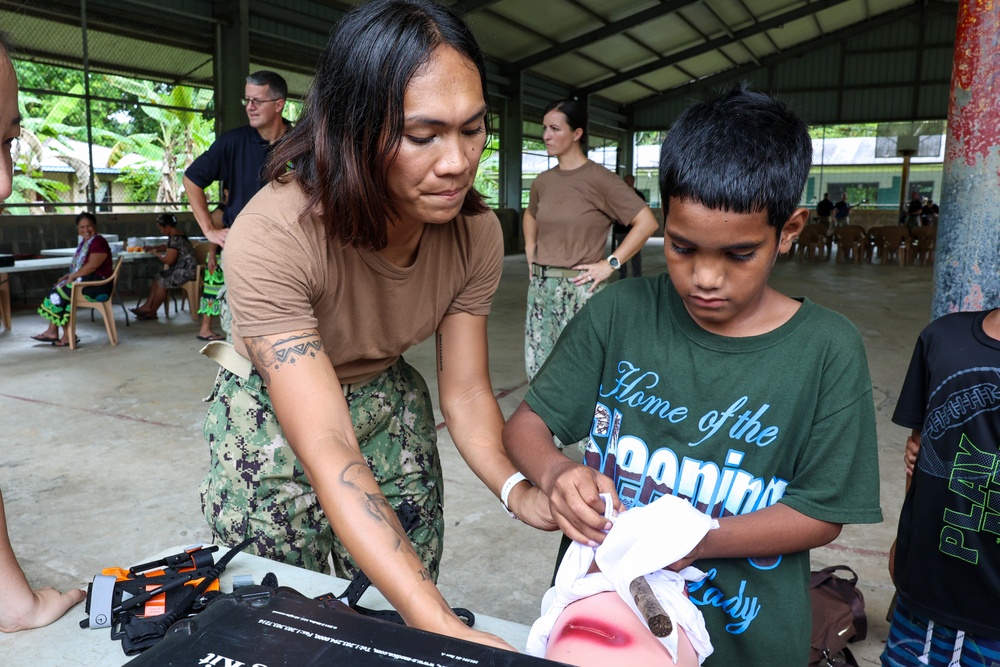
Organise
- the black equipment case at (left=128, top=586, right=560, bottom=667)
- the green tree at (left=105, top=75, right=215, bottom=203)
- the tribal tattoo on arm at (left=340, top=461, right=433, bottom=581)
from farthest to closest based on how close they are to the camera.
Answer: the green tree at (left=105, top=75, right=215, bottom=203) → the tribal tattoo on arm at (left=340, top=461, right=433, bottom=581) → the black equipment case at (left=128, top=586, right=560, bottom=667)

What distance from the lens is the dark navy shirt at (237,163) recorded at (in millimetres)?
3846

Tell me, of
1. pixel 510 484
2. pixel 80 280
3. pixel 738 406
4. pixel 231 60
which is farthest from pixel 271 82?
pixel 231 60

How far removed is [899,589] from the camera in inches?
57.7

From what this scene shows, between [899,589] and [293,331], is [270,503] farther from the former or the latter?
[899,589]

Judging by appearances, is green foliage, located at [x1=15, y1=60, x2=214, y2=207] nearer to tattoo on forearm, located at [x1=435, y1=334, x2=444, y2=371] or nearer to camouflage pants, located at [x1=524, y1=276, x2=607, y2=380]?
camouflage pants, located at [x1=524, y1=276, x2=607, y2=380]

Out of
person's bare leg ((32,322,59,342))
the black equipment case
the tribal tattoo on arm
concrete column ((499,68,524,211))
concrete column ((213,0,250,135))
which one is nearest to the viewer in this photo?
the black equipment case

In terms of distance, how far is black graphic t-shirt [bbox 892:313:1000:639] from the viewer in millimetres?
1363

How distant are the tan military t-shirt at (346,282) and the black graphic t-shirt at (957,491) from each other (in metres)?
0.87

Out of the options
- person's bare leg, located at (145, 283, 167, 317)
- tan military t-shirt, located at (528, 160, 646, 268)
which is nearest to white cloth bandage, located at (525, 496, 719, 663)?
tan military t-shirt, located at (528, 160, 646, 268)

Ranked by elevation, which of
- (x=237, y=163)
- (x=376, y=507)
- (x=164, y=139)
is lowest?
(x=376, y=507)

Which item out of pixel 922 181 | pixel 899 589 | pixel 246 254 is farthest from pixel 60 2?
pixel 922 181

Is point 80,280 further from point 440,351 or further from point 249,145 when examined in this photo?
point 440,351

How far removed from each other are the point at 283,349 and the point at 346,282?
18cm

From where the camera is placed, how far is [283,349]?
1125 mm
